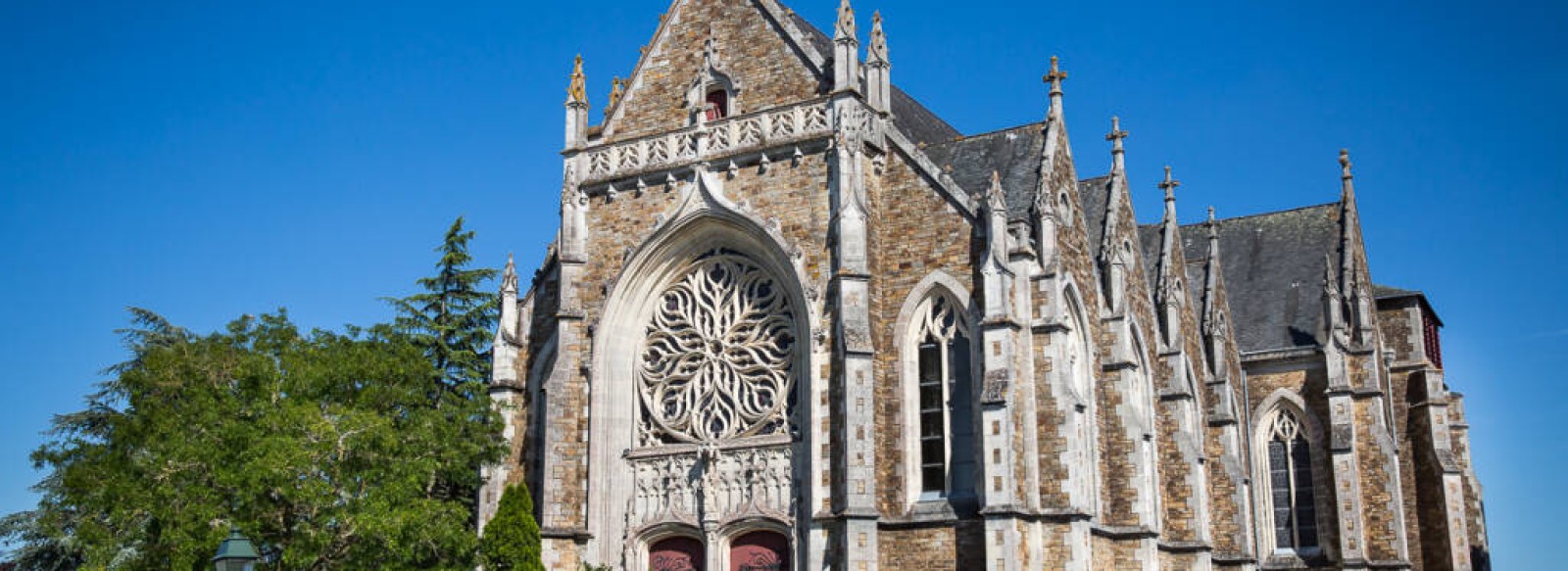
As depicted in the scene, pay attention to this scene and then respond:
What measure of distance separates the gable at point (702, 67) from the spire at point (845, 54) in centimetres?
72

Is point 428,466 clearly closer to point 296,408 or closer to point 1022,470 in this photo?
point 296,408

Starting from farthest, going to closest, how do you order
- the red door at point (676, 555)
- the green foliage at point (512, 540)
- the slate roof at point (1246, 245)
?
the slate roof at point (1246, 245), the red door at point (676, 555), the green foliage at point (512, 540)

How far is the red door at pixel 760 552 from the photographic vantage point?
27000 millimetres

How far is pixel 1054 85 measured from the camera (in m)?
30.8

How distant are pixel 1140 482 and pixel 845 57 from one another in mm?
9859

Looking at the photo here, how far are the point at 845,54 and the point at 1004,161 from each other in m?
3.79

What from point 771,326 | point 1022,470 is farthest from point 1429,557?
point 771,326

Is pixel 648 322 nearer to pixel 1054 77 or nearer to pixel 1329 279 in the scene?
pixel 1054 77

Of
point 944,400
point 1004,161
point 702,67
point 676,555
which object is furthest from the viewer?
point 702,67

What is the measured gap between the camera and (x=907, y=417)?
87.3 feet

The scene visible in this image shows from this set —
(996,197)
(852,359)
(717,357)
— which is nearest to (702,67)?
(717,357)

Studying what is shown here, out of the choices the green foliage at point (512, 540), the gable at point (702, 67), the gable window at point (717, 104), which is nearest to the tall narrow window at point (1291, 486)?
the gable at point (702, 67)

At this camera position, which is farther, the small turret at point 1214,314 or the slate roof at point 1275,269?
the slate roof at point 1275,269

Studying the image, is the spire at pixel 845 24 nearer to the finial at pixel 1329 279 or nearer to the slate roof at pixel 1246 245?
the slate roof at pixel 1246 245
